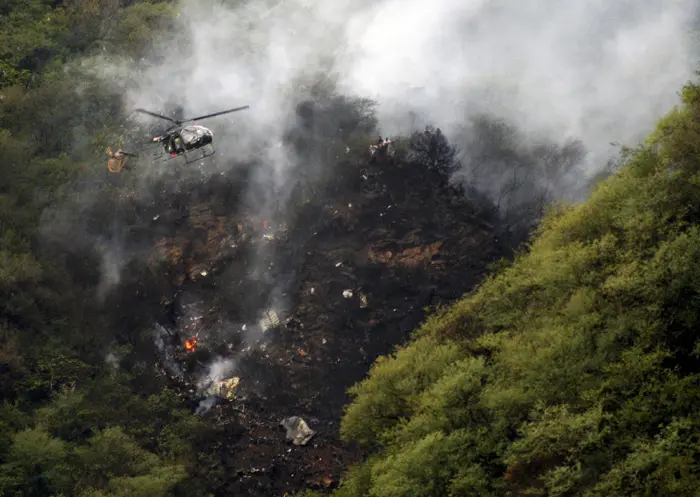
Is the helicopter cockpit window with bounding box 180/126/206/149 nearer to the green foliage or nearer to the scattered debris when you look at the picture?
the scattered debris

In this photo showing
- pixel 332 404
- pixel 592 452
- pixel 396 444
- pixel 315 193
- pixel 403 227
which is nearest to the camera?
pixel 592 452

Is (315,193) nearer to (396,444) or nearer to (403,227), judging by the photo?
(403,227)

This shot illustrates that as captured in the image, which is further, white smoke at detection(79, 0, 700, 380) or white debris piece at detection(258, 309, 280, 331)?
white smoke at detection(79, 0, 700, 380)

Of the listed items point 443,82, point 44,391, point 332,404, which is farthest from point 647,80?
point 44,391

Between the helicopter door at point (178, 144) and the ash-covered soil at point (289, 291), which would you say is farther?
the ash-covered soil at point (289, 291)

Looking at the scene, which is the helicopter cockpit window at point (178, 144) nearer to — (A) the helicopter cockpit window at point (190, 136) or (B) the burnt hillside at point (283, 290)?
(A) the helicopter cockpit window at point (190, 136)

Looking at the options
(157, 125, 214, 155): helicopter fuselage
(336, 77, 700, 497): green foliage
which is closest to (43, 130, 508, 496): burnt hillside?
(336, 77, 700, 497): green foliage

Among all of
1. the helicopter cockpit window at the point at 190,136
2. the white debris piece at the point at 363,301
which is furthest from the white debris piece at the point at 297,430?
the helicopter cockpit window at the point at 190,136
